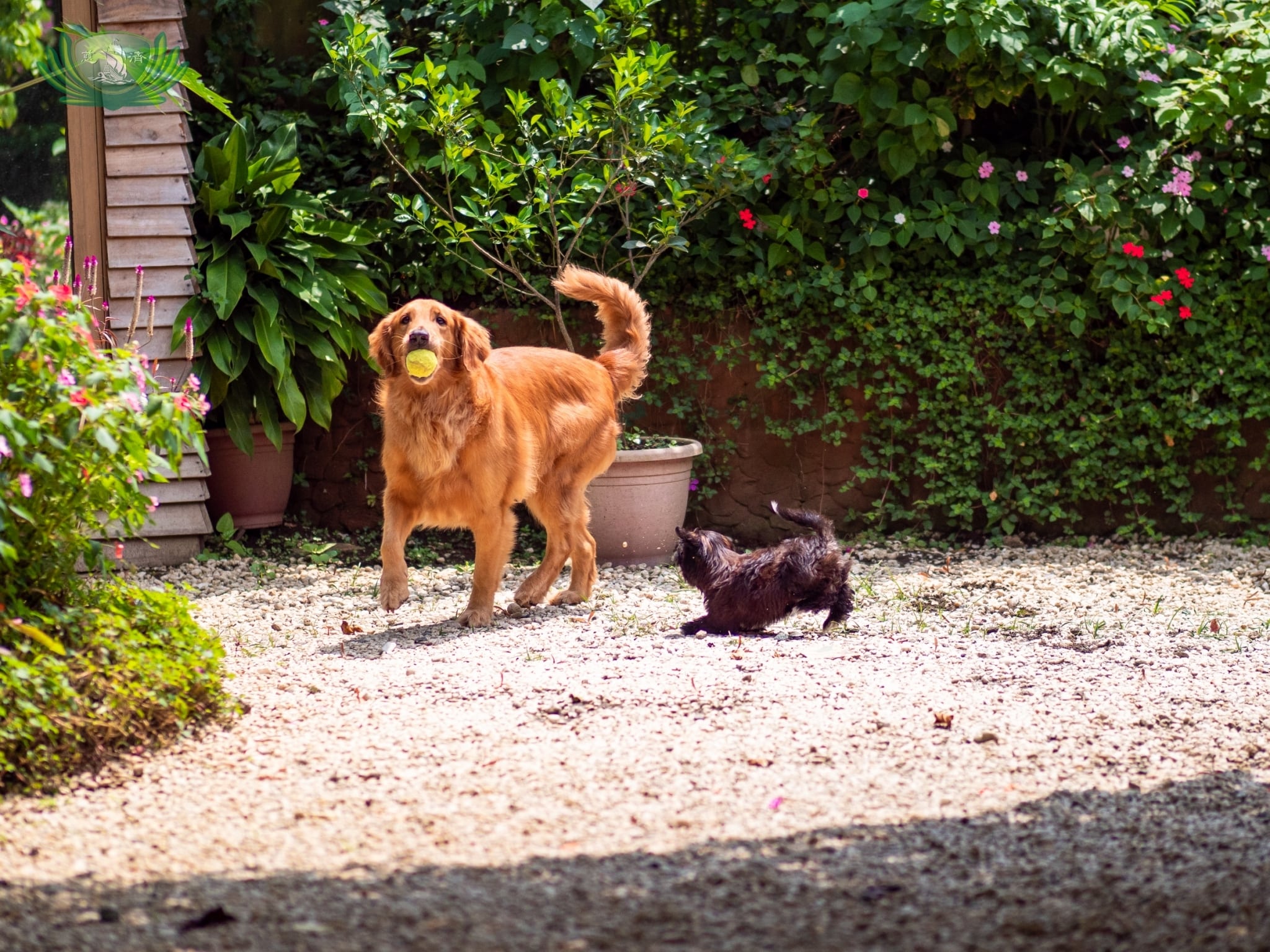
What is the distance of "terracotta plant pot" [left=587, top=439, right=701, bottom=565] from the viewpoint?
6.17 m

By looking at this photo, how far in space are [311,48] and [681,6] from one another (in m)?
2.19

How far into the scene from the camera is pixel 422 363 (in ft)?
15.0

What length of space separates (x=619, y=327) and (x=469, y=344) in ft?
3.86

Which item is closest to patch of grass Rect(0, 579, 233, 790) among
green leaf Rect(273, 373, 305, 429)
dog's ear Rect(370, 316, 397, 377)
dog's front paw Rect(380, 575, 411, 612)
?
dog's front paw Rect(380, 575, 411, 612)

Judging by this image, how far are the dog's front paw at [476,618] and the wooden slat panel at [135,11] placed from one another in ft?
11.6

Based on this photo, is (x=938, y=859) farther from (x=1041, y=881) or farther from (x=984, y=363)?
(x=984, y=363)

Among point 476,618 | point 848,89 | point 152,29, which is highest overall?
point 152,29

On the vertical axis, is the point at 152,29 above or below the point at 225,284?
above

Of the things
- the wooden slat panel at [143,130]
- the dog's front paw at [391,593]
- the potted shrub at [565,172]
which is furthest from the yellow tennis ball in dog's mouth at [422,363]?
the wooden slat panel at [143,130]

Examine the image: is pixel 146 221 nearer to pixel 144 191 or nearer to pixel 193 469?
pixel 144 191

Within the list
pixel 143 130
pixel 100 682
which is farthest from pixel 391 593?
pixel 143 130

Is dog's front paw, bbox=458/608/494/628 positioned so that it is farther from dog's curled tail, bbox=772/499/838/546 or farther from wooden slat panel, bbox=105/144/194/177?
wooden slat panel, bbox=105/144/194/177

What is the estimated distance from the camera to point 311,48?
7.17 metres

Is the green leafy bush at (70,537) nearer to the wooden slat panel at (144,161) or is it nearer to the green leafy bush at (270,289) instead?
the green leafy bush at (270,289)
